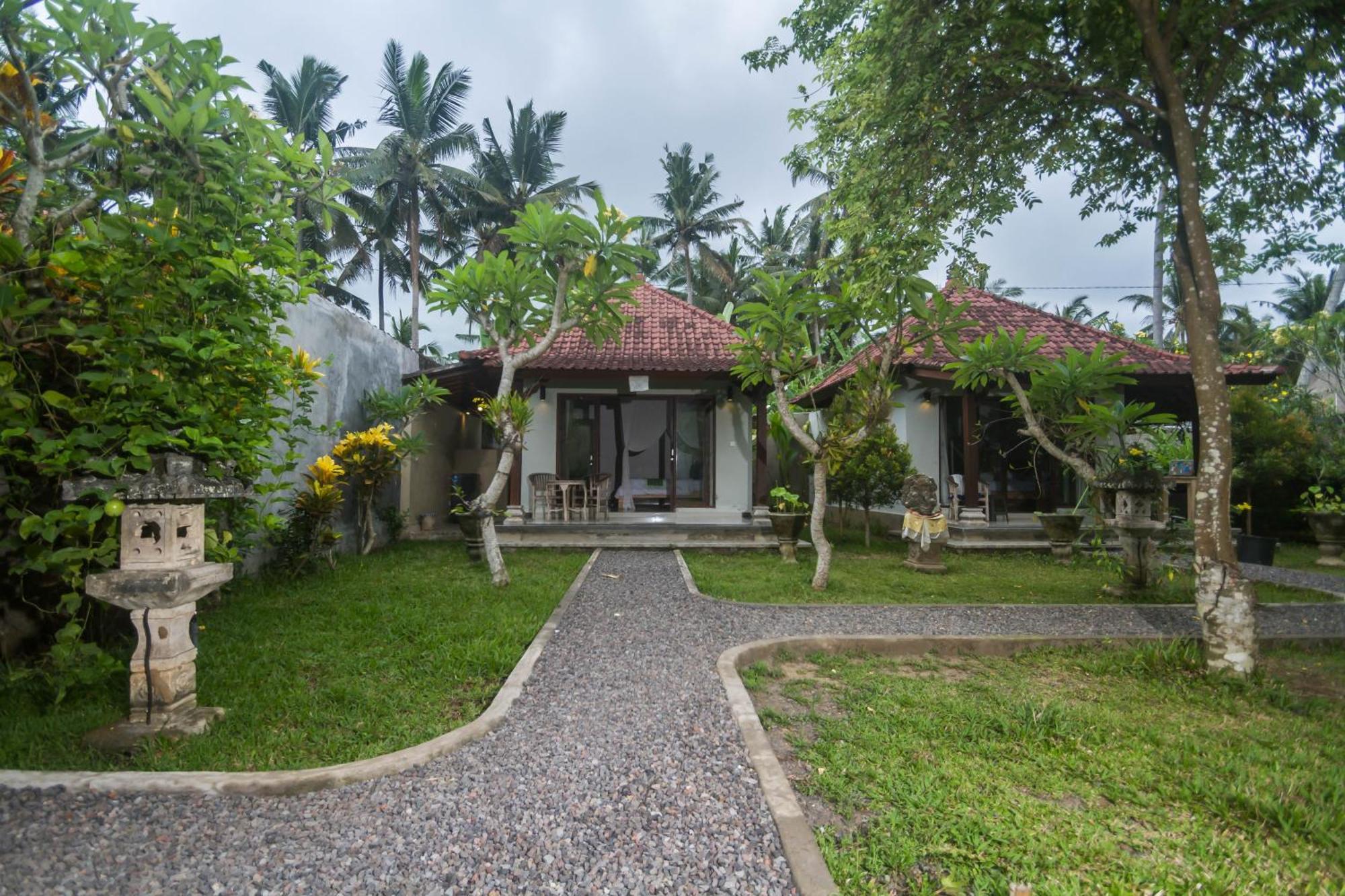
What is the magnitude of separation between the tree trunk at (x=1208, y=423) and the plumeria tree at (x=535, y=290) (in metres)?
3.71

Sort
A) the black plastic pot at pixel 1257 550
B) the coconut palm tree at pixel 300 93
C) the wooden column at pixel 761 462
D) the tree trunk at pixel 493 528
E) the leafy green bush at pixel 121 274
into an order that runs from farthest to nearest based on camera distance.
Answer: the coconut palm tree at pixel 300 93, the wooden column at pixel 761 462, the black plastic pot at pixel 1257 550, the tree trunk at pixel 493 528, the leafy green bush at pixel 121 274

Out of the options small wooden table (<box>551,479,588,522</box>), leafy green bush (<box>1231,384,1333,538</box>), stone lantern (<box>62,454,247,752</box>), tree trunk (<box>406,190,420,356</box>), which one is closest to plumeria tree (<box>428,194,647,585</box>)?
stone lantern (<box>62,454,247,752</box>)

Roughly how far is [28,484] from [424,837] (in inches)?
103

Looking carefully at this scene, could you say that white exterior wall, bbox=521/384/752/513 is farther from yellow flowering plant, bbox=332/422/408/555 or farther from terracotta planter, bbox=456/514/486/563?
terracotta planter, bbox=456/514/486/563

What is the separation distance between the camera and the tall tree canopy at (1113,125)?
3824 mm

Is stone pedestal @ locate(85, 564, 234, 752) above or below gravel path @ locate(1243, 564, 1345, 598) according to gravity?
above

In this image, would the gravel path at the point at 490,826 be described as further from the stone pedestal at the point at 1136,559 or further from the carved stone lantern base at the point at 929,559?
the carved stone lantern base at the point at 929,559

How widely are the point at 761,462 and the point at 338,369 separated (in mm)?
6001

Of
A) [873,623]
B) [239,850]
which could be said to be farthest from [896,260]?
[239,850]

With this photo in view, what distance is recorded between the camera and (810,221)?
2434 cm

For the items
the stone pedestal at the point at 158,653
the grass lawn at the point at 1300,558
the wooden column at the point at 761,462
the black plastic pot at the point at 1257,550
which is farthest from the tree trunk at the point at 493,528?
the grass lawn at the point at 1300,558

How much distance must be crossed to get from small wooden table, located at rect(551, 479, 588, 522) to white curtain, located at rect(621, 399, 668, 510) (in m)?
1.60

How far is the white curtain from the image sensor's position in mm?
11656

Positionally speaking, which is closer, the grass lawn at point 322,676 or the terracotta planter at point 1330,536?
the grass lawn at point 322,676
